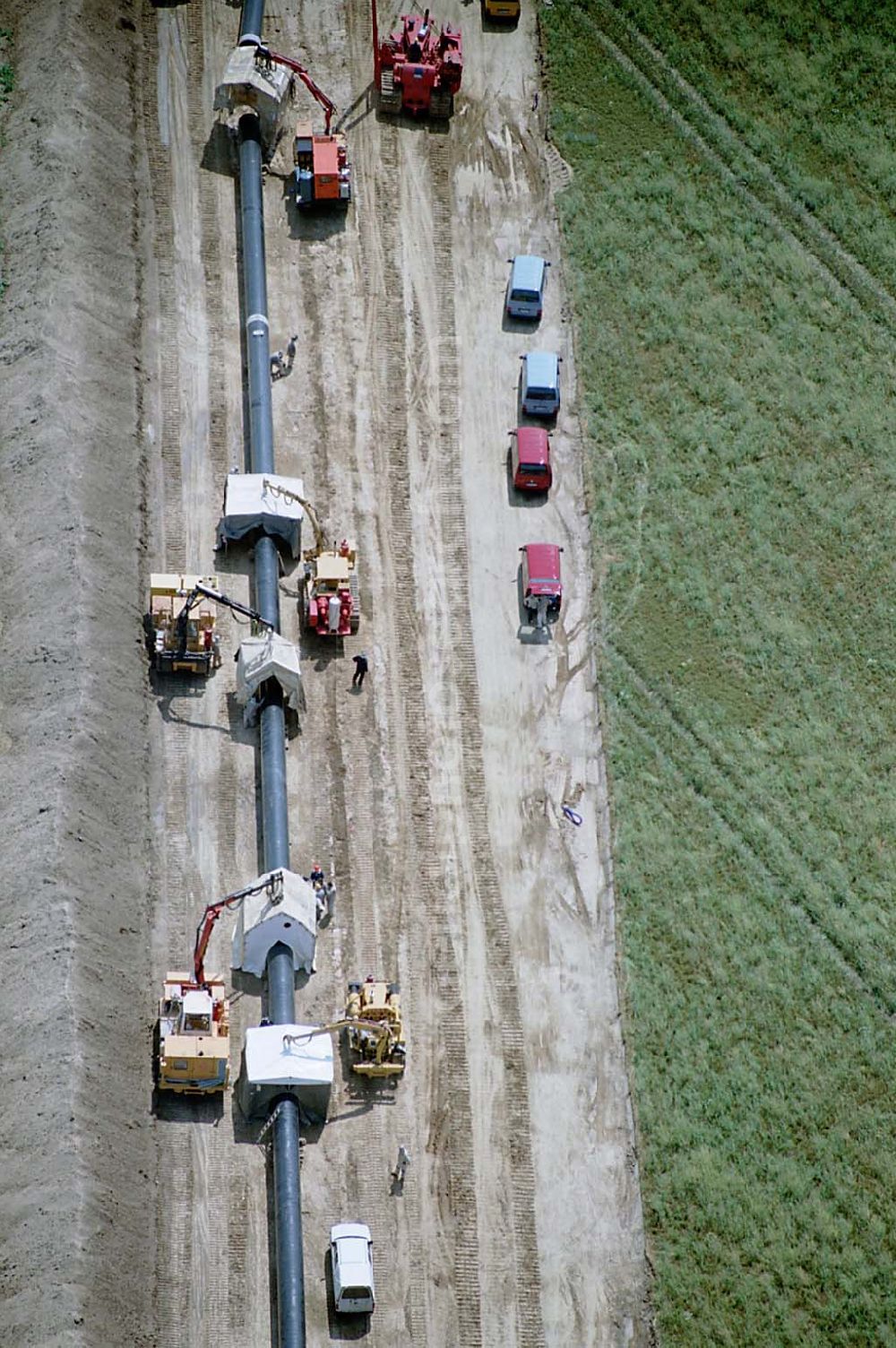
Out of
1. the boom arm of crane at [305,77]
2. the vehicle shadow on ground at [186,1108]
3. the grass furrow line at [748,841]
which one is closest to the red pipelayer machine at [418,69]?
the boom arm of crane at [305,77]

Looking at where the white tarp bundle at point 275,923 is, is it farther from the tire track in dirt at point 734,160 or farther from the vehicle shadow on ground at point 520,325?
the tire track in dirt at point 734,160

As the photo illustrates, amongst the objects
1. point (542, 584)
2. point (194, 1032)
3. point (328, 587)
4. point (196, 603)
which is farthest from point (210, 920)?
point (542, 584)

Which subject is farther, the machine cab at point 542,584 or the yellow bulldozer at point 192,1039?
the machine cab at point 542,584


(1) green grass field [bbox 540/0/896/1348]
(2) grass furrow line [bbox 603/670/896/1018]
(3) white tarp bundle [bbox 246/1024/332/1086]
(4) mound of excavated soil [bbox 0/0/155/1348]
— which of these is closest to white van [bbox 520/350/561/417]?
(1) green grass field [bbox 540/0/896/1348]

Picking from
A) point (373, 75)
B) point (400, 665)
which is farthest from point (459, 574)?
point (373, 75)

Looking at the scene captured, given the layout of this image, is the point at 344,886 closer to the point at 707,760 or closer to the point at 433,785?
the point at 433,785

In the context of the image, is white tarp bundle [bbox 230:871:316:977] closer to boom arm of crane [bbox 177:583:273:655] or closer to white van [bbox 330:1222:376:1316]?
white van [bbox 330:1222:376:1316]

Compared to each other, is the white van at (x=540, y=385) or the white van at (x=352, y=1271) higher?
the white van at (x=540, y=385)
